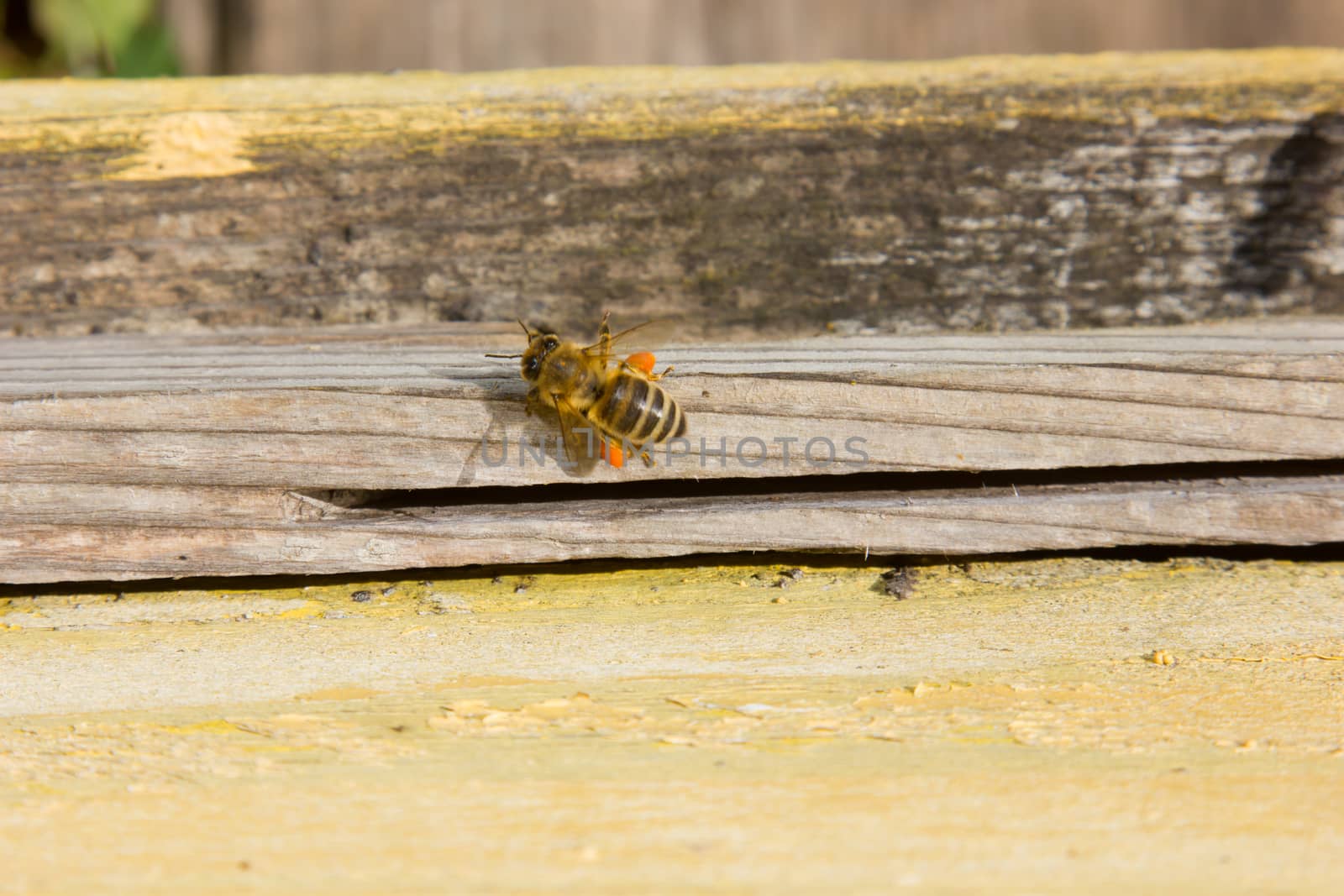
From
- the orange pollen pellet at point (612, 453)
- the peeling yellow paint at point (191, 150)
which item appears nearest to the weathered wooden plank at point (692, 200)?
the peeling yellow paint at point (191, 150)

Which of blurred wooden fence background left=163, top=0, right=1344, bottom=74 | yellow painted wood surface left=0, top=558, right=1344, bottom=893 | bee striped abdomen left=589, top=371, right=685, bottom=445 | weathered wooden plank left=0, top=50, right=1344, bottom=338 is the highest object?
blurred wooden fence background left=163, top=0, right=1344, bottom=74

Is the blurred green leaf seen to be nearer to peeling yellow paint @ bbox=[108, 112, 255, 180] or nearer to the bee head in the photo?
peeling yellow paint @ bbox=[108, 112, 255, 180]

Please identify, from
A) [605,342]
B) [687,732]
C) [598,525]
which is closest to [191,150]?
[605,342]

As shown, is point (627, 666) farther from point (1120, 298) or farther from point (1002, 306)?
point (1120, 298)

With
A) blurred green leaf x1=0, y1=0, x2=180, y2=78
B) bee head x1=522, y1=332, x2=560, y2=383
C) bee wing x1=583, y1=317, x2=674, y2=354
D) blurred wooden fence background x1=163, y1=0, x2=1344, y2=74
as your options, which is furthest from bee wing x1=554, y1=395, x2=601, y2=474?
blurred green leaf x1=0, y1=0, x2=180, y2=78

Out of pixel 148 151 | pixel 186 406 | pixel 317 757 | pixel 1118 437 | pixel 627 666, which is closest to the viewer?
pixel 317 757

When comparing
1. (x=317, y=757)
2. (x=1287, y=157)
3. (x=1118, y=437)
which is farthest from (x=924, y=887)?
(x=1287, y=157)
